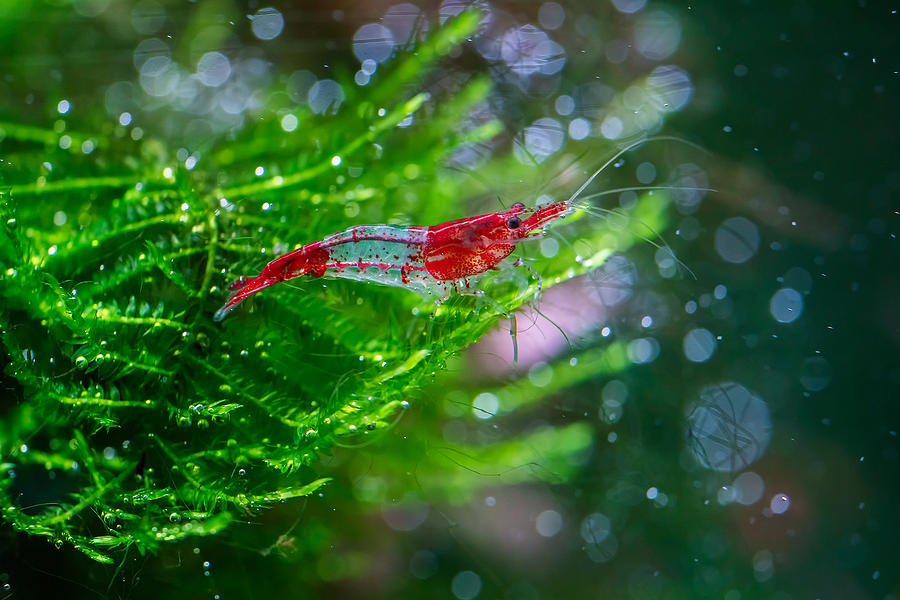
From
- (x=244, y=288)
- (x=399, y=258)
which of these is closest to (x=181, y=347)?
(x=244, y=288)

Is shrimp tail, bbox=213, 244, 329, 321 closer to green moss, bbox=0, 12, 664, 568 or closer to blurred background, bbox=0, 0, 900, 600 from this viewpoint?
green moss, bbox=0, 12, 664, 568

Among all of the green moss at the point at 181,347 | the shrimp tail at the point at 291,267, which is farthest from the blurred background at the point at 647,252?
the shrimp tail at the point at 291,267

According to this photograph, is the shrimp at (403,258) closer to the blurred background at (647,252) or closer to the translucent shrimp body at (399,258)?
the translucent shrimp body at (399,258)

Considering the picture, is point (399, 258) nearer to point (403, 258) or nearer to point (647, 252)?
point (403, 258)

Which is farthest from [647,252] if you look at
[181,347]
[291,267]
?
[181,347]

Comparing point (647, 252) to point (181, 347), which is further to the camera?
point (647, 252)

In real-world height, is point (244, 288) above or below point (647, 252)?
above

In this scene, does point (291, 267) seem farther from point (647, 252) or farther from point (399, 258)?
point (647, 252)
